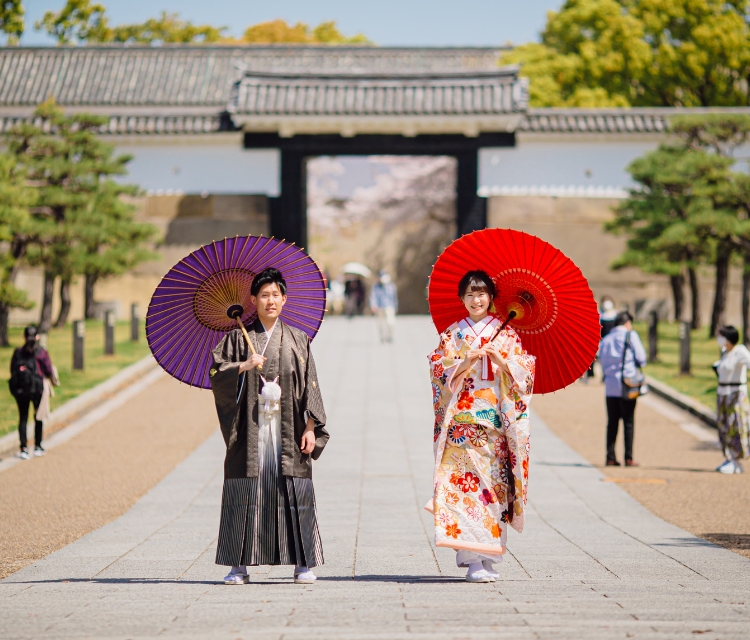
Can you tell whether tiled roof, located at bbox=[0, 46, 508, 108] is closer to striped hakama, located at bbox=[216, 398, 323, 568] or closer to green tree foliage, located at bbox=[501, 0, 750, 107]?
green tree foliage, located at bbox=[501, 0, 750, 107]

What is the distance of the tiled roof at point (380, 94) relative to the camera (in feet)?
81.4

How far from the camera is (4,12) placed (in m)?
24.7

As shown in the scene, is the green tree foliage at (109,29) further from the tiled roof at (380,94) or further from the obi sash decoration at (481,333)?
the obi sash decoration at (481,333)

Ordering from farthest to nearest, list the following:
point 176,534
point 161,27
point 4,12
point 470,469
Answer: point 161,27, point 4,12, point 176,534, point 470,469

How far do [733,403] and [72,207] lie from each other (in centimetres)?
1341

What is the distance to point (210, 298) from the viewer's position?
583 cm

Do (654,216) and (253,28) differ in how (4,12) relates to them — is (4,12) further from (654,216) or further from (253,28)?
(253,28)

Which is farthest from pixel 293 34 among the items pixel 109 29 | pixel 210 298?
pixel 210 298

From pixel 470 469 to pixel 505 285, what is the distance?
1.01 m

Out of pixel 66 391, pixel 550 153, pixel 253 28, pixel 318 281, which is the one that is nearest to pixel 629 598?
pixel 318 281

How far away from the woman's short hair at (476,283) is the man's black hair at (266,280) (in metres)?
0.95

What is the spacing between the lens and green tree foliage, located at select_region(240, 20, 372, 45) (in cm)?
4184

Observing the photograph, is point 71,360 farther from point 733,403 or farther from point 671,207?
point 733,403

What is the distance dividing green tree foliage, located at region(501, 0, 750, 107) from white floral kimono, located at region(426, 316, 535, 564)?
24.8 metres
